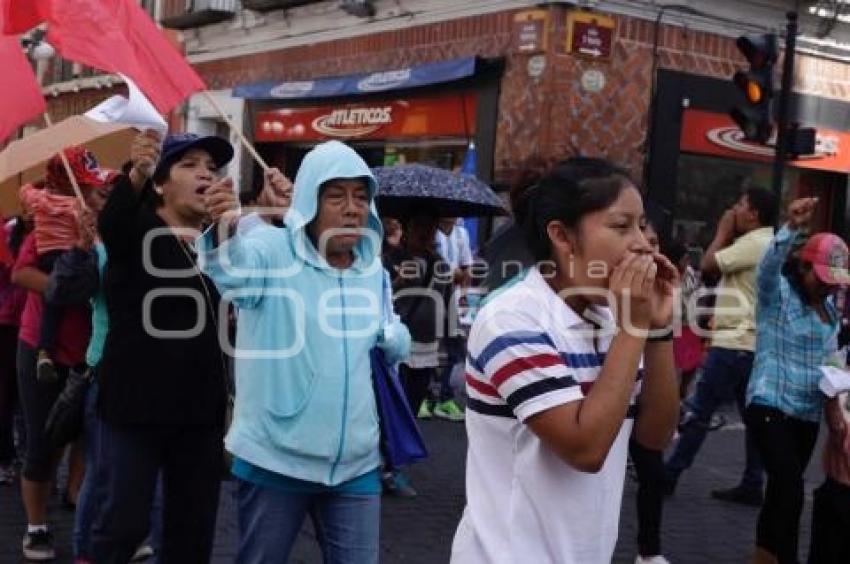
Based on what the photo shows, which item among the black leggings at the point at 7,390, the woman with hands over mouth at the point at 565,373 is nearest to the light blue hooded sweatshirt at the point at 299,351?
the woman with hands over mouth at the point at 565,373

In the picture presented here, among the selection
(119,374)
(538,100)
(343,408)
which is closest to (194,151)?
(119,374)

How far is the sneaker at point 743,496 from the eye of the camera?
763 centimetres

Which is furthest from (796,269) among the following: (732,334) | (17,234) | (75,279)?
(17,234)

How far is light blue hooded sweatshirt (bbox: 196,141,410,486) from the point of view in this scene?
3646mm

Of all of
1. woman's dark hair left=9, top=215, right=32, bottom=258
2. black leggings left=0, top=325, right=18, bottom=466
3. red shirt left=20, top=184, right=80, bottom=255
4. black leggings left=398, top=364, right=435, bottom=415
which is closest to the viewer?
red shirt left=20, top=184, right=80, bottom=255

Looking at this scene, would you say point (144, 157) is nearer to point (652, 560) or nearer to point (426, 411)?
point (652, 560)

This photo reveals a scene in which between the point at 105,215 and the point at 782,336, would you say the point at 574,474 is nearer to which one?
the point at 105,215

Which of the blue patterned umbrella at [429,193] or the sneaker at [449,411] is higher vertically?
the blue patterned umbrella at [429,193]

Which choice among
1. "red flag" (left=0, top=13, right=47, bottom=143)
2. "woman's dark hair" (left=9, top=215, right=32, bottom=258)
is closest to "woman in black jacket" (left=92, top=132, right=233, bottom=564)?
"red flag" (left=0, top=13, right=47, bottom=143)

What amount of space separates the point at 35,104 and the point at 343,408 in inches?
89.6

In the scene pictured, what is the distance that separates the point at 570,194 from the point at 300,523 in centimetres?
172

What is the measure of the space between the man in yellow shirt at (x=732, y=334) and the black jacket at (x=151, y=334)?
4035 millimetres

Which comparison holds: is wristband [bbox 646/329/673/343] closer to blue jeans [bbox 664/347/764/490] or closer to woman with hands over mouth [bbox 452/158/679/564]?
woman with hands over mouth [bbox 452/158/679/564]

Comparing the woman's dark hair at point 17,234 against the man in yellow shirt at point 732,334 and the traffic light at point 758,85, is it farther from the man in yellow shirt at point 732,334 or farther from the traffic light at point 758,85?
the traffic light at point 758,85
